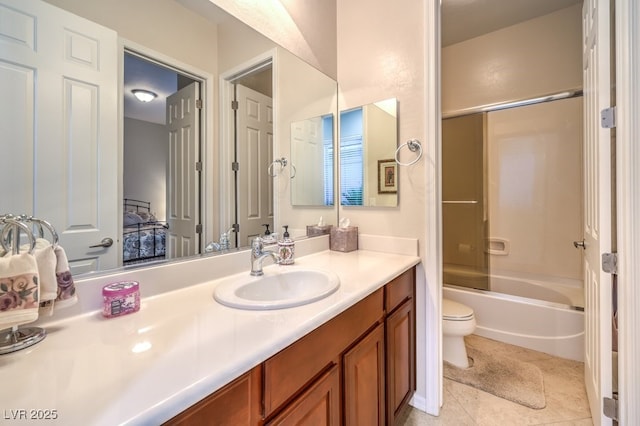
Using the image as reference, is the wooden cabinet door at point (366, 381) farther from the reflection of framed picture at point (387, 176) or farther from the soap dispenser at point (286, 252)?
the reflection of framed picture at point (387, 176)

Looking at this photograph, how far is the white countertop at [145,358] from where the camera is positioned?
416 millimetres

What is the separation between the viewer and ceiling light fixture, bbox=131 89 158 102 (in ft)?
3.04

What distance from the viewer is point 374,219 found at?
1.72 m

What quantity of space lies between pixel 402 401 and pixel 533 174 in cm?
231

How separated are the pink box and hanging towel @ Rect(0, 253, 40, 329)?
0.61ft

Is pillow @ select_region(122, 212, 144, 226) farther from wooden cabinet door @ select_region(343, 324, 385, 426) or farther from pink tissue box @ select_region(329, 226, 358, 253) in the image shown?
pink tissue box @ select_region(329, 226, 358, 253)

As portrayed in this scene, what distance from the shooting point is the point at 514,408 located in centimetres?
150

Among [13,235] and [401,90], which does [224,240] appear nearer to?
[13,235]

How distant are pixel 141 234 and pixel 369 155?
1.31 metres

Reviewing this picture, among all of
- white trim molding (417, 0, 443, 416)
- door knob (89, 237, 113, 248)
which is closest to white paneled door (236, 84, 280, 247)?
door knob (89, 237, 113, 248)

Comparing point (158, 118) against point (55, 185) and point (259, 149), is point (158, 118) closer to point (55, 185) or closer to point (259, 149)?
point (55, 185)

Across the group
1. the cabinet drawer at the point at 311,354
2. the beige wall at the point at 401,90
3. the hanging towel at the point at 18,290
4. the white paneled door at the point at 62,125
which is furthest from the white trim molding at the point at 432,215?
the hanging towel at the point at 18,290

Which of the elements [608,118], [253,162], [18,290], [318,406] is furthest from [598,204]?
[18,290]

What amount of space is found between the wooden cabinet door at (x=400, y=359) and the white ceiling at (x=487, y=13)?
2.32m
